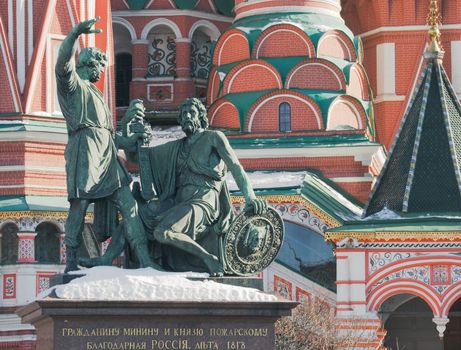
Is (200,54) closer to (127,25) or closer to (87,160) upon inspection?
(127,25)

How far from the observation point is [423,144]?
1526 inches

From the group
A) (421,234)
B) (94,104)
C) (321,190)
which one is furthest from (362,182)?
(94,104)

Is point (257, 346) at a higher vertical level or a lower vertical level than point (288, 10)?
lower

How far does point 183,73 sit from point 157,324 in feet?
77.4

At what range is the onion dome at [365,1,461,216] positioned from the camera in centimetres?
3812

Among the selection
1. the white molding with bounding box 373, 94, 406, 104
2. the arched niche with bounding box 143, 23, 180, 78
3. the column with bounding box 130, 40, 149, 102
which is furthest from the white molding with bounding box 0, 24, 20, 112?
the white molding with bounding box 373, 94, 406, 104

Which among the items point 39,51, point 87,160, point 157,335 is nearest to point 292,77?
point 39,51

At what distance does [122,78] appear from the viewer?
47156 mm

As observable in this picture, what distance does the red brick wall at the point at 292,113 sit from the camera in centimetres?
4209

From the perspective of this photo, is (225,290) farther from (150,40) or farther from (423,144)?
(150,40)

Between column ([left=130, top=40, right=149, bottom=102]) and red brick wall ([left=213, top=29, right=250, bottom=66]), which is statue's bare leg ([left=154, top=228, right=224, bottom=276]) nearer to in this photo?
red brick wall ([left=213, top=29, right=250, bottom=66])

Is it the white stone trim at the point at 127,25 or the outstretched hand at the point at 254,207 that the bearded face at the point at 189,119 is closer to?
the outstretched hand at the point at 254,207

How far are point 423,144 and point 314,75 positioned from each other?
13.7 feet

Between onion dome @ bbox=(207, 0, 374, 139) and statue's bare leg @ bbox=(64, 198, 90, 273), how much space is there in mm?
18016
